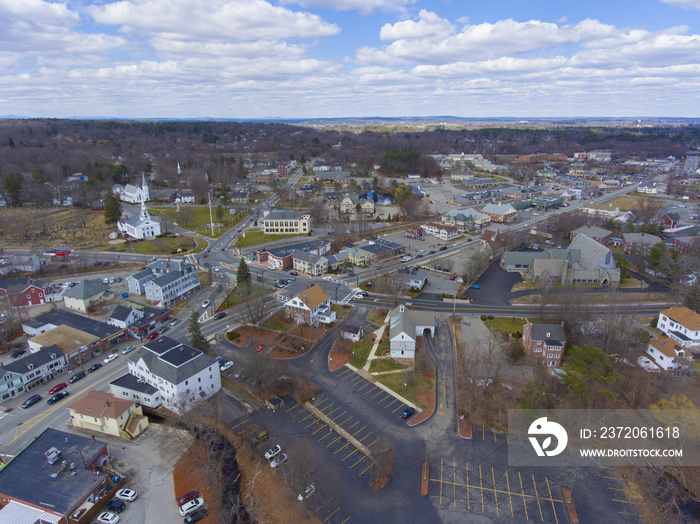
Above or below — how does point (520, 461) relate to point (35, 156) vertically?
below

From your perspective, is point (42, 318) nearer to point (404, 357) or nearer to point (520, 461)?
point (404, 357)

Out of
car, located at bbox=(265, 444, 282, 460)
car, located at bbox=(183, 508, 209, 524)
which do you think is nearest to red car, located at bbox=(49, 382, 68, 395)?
car, located at bbox=(183, 508, 209, 524)

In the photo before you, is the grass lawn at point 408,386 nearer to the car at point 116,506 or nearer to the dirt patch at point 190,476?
the dirt patch at point 190,476

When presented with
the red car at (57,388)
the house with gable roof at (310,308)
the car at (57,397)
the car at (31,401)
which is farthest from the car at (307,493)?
the car at (31,401)

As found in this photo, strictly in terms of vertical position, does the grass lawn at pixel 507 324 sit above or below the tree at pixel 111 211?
below

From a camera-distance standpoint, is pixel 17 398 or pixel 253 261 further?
pixel 253 261

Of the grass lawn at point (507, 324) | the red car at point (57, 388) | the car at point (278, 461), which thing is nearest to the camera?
the car at point (278, 461)

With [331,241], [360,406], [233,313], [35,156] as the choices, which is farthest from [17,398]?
[35,156]

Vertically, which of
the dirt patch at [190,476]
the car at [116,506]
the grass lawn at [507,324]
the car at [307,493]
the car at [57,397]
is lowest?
the dirt patch at [190,476]
